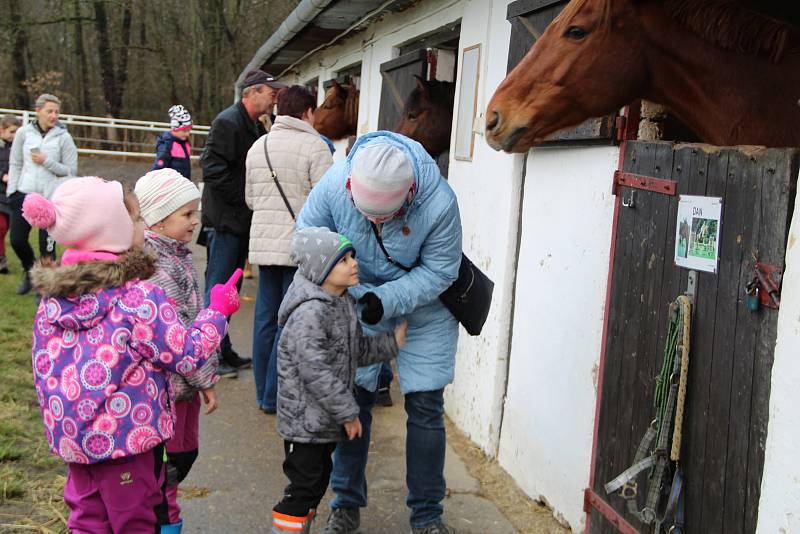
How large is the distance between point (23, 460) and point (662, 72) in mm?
3352

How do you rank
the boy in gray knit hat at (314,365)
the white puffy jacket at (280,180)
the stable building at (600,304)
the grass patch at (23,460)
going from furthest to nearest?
the white puffy jacket at (280,180) < the grass patch at (23,460) < the boy in gray knit hat at (314,365) < the stable building at (600,304)

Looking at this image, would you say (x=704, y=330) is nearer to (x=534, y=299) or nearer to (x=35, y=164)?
(x=534, y=299)

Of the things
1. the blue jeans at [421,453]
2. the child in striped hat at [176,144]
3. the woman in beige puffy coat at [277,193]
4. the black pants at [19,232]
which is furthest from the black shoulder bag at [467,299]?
the black pants at [19,232]

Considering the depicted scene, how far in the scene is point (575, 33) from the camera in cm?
281

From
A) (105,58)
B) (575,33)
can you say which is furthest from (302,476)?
(105,58)

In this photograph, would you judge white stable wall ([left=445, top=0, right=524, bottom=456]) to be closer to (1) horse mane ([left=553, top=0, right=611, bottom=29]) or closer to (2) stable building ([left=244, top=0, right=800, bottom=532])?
(2) stable building ([left=244, top=0, right=800, bottom=532])

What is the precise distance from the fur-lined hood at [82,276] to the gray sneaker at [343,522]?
4.72ft

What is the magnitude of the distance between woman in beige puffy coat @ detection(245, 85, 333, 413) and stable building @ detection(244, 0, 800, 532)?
3.13 ft

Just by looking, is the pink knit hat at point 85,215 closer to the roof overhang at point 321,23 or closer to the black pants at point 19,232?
the roof overhang at point 321,23

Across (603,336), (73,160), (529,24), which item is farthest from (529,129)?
(73,160)

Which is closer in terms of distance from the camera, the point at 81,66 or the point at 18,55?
the point at 18,55

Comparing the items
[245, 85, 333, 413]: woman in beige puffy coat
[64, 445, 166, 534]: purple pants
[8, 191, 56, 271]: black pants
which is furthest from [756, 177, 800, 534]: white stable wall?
[8, 191, 56, 271]: black pants

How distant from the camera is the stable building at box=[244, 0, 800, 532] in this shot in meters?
2.17

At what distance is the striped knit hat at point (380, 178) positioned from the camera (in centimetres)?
279
